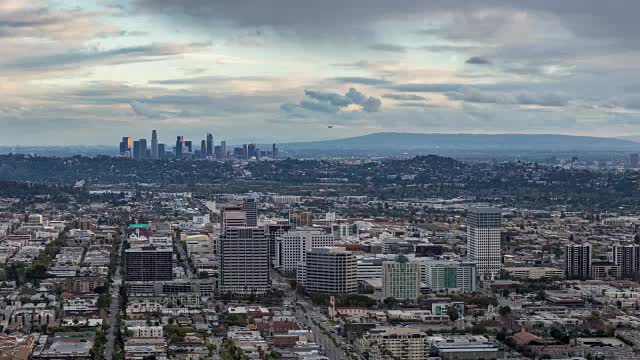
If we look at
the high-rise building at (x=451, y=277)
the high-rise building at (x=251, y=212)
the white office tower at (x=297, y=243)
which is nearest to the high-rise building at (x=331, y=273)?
the high-rise building at (x=451, y=277)

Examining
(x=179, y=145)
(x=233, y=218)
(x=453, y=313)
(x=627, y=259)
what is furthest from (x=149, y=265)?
(x=179, y=145)

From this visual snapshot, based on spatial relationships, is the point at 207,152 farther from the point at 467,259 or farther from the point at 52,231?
the point at 467,259

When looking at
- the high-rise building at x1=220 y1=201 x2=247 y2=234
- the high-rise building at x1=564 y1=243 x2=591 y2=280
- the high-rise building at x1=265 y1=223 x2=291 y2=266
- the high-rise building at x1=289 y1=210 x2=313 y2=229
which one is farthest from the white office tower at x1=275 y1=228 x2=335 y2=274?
the high-rise building at x1=564 y1=243 x2=591 y2=280

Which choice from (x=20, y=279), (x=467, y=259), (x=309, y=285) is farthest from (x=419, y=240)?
(x=20, y=279)

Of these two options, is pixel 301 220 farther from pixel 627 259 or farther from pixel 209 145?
pixel 209 145

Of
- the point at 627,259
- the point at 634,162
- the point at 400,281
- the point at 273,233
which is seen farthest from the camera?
the point at 634,162

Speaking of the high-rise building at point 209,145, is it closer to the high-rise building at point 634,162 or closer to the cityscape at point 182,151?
the cityscape at point 182,151
